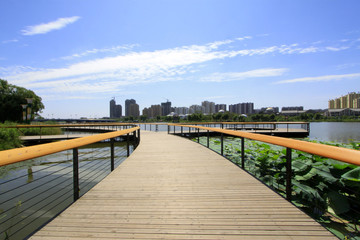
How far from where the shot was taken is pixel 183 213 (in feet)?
6.79

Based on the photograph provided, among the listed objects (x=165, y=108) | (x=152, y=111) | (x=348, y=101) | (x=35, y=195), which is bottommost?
(x=35, y=195)

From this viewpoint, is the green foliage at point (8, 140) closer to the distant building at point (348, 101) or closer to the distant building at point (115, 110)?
the distant building at point (115, 110)

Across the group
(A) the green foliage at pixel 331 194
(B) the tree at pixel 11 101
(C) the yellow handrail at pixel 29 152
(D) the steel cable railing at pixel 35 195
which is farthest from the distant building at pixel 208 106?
(C) the yellow handrail at pixel 29 152

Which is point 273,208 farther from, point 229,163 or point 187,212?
point 229,163

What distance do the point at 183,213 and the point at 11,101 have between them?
40.7 m

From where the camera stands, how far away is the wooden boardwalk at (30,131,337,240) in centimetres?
169

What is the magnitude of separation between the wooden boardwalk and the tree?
3753cm

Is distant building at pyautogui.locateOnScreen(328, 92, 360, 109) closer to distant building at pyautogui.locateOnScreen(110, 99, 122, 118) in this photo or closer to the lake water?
the lake water

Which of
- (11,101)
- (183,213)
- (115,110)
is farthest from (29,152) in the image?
(115,110)

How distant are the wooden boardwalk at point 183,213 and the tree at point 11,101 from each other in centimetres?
3753

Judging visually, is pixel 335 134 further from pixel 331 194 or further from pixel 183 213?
pixel 183 213

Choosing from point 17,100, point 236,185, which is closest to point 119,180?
point 236,185

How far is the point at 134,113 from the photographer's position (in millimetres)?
149375

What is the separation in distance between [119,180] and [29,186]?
3457 millimetres
